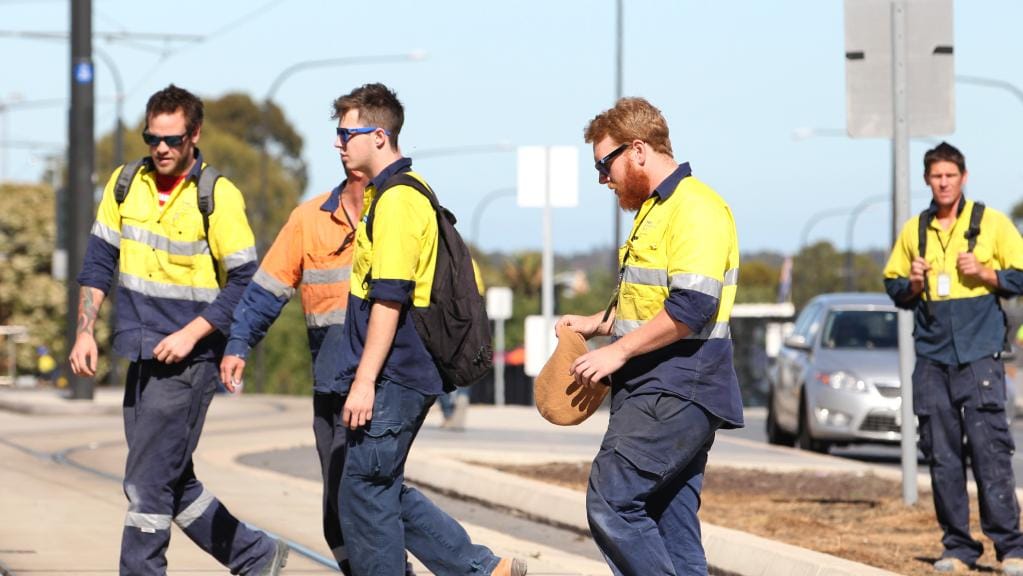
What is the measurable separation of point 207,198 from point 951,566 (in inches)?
146

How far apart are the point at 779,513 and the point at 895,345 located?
7.45 meters

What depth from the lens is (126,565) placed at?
6777 millimetres

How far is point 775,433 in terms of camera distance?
63.5ft

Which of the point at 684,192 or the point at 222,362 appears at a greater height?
the point at 684,192

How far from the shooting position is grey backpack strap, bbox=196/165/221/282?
701cm

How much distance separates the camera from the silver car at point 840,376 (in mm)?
17328

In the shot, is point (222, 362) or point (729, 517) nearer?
point (222, 362)

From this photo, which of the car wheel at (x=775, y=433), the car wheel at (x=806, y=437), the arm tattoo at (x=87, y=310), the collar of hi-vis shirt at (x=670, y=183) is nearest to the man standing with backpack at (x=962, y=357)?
the collar of hi-vis shirt at (x=670, y=183)

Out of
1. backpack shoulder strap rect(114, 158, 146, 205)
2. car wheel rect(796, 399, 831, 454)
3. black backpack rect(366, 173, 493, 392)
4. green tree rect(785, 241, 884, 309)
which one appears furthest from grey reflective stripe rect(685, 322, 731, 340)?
green tree rect(785, 241, 884, 309)

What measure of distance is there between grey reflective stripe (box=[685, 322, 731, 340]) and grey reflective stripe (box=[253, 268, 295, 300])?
171 centimetres

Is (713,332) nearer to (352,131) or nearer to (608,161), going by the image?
(608,161)

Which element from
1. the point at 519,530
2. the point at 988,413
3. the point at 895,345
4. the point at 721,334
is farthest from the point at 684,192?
the point at 895,345

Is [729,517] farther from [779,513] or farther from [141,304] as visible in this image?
[141,304]

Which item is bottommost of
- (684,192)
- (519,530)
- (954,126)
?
(519,530)
